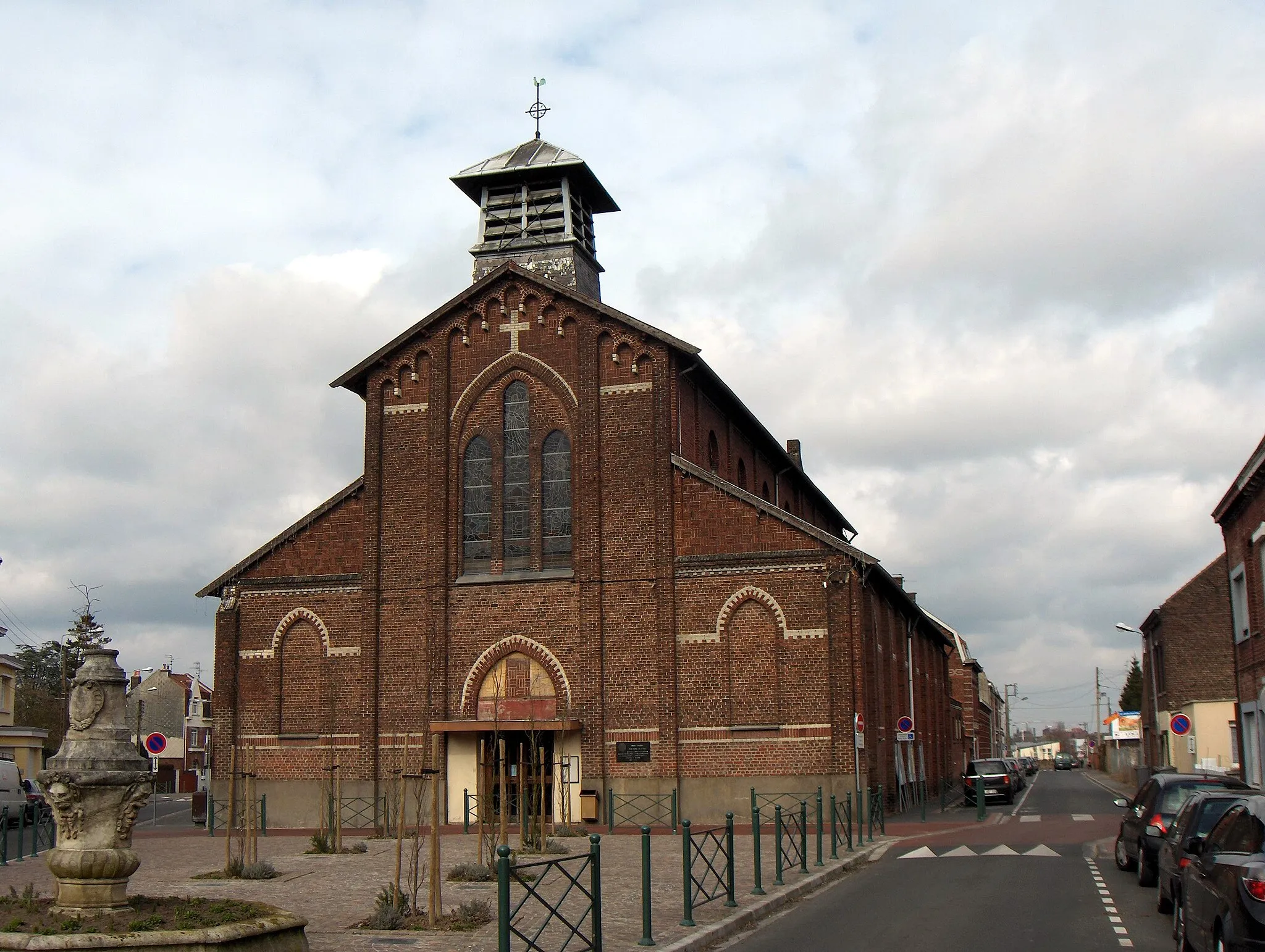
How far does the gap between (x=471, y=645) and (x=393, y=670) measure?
2036mm

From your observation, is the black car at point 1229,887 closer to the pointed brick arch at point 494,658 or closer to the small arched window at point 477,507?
the pointed brick arch at point 494,658

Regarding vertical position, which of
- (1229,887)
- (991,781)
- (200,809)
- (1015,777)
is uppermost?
(1229,887)

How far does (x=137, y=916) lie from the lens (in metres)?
10.8

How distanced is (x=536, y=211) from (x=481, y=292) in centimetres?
471

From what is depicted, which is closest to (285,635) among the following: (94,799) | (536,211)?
(536,211)

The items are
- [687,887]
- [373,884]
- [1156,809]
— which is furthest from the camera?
[373,884]

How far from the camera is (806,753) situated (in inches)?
1099

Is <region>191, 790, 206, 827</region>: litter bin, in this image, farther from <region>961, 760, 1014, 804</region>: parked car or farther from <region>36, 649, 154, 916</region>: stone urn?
<region>36, 649, 154, 916</region>: stone urn

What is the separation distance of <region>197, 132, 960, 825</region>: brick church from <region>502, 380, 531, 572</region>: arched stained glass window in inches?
2.0

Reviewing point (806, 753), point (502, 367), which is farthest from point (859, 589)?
point (502, 367)

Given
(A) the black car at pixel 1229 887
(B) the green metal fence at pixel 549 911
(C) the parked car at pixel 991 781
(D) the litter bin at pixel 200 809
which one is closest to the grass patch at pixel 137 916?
(B) the green metal fence at pixel 549 911

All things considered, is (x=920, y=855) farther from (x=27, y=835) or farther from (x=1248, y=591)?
(x=27, y=835)

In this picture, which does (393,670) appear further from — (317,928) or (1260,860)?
(1260,860)

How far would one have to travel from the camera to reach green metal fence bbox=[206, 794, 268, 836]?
29922 millimetres
